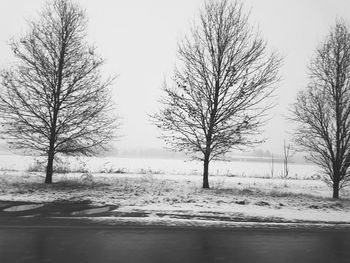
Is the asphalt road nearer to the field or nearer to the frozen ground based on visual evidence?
the frozen ground

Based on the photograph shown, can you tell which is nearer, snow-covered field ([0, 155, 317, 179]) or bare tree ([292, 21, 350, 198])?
bare tree ([292, 21, 350, 198])

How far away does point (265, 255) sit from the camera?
6090 millimetres

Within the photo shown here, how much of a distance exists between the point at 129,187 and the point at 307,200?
791 centimetres

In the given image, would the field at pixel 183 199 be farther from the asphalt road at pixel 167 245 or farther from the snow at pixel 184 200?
the asphalt road at pixel 167 245

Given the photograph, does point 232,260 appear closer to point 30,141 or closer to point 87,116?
point 87,116

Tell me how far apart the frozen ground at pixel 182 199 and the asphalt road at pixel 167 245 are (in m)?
1.94

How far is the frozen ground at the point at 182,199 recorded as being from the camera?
10219 mm

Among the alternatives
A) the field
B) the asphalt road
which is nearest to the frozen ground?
the field

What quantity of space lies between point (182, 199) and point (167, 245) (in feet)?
19.8

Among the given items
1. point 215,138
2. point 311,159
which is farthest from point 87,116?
point 311,159

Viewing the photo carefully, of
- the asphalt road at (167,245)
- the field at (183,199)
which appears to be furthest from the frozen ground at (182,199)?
the asphalt road at (167,245)

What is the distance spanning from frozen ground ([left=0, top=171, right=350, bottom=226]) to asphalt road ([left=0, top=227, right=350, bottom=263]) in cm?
194

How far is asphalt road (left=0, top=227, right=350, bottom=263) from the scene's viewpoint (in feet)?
18.8

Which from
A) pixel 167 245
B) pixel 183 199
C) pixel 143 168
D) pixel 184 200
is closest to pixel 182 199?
pixel 183 199
